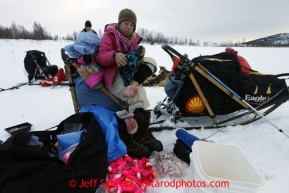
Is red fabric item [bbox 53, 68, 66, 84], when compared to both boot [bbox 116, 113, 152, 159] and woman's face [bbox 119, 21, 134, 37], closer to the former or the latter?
woman's face [bbox 119, 21, 134, 37]

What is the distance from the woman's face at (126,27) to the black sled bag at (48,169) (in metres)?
1.28

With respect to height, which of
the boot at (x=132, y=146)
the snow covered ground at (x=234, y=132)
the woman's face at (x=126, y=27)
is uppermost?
the woman's face at (x=126, y=27)

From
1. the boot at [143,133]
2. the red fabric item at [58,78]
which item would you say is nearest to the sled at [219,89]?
the boot at [143,133]

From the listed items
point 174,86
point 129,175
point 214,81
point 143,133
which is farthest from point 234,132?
point 129,175

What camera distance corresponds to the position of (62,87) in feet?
17.6

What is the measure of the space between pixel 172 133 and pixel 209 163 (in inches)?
38.2

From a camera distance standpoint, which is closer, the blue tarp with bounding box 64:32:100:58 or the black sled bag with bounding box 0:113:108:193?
the black sled bag with bounding box 0:113:108:193

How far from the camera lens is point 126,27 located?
211 centimetres

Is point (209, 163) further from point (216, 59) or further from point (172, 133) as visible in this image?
point (216, 59)

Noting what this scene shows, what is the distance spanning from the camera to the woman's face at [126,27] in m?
2.10

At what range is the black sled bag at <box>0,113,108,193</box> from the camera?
1.17m

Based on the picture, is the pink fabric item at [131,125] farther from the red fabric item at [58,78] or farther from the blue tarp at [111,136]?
the red fabric item at [58,78]

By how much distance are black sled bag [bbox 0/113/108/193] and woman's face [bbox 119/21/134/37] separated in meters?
1.28

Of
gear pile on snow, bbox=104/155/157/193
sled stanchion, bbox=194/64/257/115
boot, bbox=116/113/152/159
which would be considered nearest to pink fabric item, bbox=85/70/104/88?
boot, bbox=116/113/152/159
